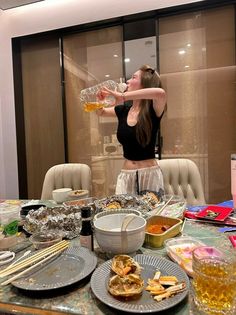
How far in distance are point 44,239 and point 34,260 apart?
6.0 inches

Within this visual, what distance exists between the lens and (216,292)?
1.89 ft

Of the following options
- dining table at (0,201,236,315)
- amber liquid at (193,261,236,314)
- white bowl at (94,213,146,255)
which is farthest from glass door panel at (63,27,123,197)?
amber liquid at (193,261,236,314)

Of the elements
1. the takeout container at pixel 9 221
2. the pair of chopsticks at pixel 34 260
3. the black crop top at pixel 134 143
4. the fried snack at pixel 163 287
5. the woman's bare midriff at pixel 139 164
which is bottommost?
the fried snack at pixel 163 287

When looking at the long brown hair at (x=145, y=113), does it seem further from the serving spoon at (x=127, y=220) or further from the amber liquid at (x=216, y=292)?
the amber liquid at (x=216, y=292)

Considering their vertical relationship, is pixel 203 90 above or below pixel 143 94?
above

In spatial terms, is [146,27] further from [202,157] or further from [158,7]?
[202,157]

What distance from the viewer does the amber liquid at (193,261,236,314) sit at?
0.57m

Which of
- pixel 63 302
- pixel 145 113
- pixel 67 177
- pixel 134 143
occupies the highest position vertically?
pixel 145 113

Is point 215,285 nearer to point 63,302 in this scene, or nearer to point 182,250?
point 182,250

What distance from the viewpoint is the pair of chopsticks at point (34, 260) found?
0.70 metres

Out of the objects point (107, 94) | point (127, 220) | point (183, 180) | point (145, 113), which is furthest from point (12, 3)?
point (127, 220)

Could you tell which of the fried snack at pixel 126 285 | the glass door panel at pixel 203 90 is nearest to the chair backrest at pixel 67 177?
the glass door panel at pixel 203 90

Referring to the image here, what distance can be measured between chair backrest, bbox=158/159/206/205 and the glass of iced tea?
109 cm

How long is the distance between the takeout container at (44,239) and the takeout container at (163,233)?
32 centimetres
